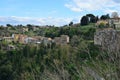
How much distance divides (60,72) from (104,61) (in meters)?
0.48

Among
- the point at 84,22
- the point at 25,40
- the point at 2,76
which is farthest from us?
the point at 25,40

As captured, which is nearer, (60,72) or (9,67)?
(60,72)

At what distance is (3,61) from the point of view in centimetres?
3691

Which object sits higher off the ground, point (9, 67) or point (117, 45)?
point (117, 45)

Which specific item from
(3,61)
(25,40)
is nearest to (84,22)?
(25,40)

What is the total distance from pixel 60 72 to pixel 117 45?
722 millimetres

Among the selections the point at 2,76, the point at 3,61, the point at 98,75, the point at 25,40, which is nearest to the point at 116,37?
the point at 98,75

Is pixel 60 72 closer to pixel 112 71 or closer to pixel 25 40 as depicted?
pixel 112 71

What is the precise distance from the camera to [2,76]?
98.5ft

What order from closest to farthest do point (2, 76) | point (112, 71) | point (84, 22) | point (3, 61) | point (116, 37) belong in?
point (112, 71), point (116, 37), point (2, 76), point (3, 61), point (84, 22)

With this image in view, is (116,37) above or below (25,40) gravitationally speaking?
above

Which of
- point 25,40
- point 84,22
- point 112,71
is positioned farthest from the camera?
point 25,40

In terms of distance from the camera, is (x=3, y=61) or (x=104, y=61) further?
(x=3, y=61)

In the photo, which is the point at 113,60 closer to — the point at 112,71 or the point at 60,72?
the point at 112,71
